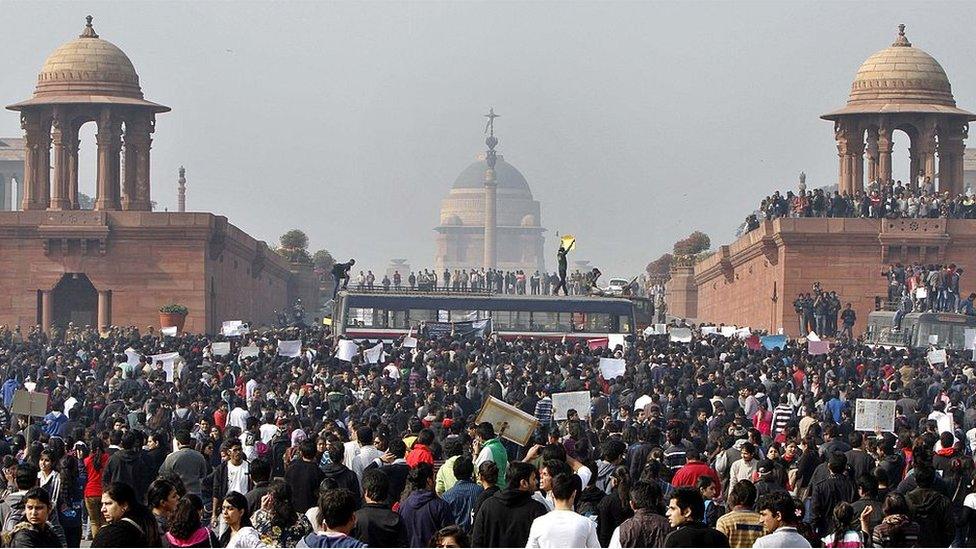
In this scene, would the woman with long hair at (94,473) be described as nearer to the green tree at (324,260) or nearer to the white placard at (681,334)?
the white placard at (681,334)

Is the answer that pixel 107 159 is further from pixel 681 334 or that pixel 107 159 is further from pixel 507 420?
pixel 507 420

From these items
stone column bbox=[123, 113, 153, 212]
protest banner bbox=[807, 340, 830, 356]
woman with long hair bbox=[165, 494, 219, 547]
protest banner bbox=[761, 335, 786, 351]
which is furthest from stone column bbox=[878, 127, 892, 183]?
woman with long hair bbox=[165, 494, 219, 547]

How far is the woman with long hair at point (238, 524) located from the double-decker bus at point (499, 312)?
135 ft

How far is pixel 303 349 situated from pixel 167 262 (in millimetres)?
20807

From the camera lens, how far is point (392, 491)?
15.1 metres

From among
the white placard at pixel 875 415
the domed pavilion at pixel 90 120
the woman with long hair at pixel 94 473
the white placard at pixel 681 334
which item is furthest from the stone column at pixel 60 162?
the woman with long hair at pixel 94 473

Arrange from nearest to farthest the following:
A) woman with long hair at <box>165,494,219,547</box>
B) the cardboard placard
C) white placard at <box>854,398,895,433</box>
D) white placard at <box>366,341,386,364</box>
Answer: woman with long hair at <box>165,494,219,547</box> → the cardboard placard → white placard at <box>854,398,895,433</box> → white placard at <box>366,341,386,364</box>

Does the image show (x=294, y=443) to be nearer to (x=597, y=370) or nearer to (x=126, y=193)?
(x=597, y=370)

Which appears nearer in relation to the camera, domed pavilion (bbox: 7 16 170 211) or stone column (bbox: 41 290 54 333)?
stone column (bbox: 41 290 54 333)

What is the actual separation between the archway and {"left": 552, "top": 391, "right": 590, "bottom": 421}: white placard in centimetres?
3669

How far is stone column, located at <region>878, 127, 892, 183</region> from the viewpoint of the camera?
2495 inches

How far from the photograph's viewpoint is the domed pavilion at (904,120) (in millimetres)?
63344

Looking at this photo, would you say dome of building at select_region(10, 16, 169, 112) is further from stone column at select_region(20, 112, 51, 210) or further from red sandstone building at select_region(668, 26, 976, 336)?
red sandstone building at select_region(668, 26, 976, 336)

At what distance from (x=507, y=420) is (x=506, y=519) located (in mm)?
4811
